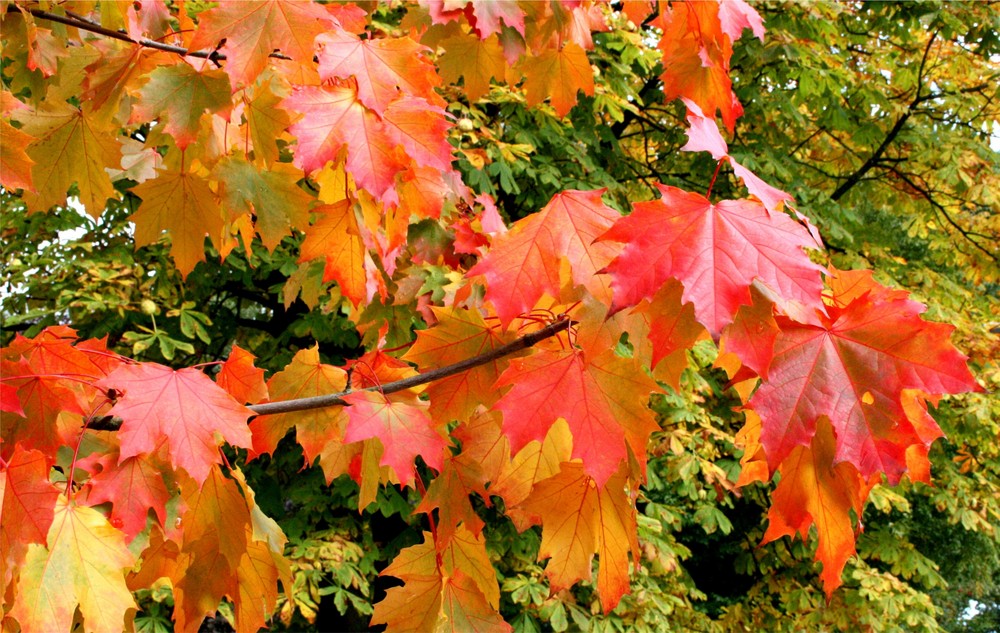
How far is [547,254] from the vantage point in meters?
1.34

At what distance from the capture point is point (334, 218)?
1824 mm

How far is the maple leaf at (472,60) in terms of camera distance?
90.8 inches

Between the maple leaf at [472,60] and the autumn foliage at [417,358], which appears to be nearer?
the autumn foliage at [417,358]

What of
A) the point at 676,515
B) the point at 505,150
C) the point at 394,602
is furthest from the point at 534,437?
the point at 676,515

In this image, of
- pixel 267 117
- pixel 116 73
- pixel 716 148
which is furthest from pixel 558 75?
pixel 716 148

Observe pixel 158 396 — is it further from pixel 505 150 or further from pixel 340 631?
pixel 340 631

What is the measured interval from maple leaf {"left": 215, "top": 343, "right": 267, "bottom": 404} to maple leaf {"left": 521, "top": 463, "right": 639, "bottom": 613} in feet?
1.87

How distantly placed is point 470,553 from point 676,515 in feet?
13.0

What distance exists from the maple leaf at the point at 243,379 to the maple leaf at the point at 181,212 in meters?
0.42

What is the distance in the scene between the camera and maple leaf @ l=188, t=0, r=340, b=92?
1.56 m

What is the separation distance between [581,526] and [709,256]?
62 centimetres

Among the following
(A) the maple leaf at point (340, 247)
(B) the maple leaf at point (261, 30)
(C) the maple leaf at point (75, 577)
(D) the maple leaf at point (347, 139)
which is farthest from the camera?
(A) the maple leaf at point (340, 247)

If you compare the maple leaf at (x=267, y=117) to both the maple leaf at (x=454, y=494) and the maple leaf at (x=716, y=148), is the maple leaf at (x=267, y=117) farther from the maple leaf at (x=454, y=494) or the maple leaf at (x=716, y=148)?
the maple leaf at (x=716, y=148)

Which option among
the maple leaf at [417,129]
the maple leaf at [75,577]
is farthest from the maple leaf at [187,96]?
the maple leaf at [75,577]
